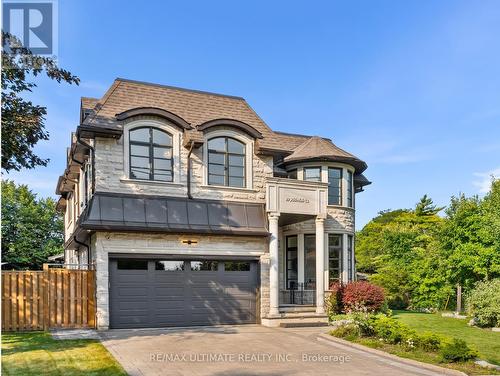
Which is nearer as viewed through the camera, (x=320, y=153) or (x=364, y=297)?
(x=364, y=297)

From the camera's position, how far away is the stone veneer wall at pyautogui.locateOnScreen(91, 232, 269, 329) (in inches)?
563

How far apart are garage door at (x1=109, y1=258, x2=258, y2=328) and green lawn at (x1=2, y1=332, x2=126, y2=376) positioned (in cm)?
293

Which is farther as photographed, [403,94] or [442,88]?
[403,94]

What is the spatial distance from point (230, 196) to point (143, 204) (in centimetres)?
336

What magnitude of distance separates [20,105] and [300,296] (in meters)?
12.6

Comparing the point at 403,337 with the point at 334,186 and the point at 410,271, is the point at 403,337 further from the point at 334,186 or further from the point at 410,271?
the point at 410,271

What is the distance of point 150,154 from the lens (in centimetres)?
1586

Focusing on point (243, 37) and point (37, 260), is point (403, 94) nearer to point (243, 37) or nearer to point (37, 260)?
point (243, 37)

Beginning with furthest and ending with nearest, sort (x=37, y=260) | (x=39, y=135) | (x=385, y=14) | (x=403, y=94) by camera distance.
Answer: (x=37, y=260) < (x=403, y=94) < (x=385, y=14) < (x=39, y=135)

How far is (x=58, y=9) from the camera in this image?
10203 mm

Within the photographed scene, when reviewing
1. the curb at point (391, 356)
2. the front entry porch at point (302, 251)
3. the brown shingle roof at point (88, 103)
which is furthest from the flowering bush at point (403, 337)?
the brown shingle roof at point (88, 103)

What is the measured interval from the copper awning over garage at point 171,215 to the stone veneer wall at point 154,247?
44 centimetres

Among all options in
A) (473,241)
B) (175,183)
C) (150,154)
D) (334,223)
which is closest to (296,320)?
(334,223)

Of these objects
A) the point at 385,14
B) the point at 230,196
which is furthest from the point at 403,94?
the point at 230,196
